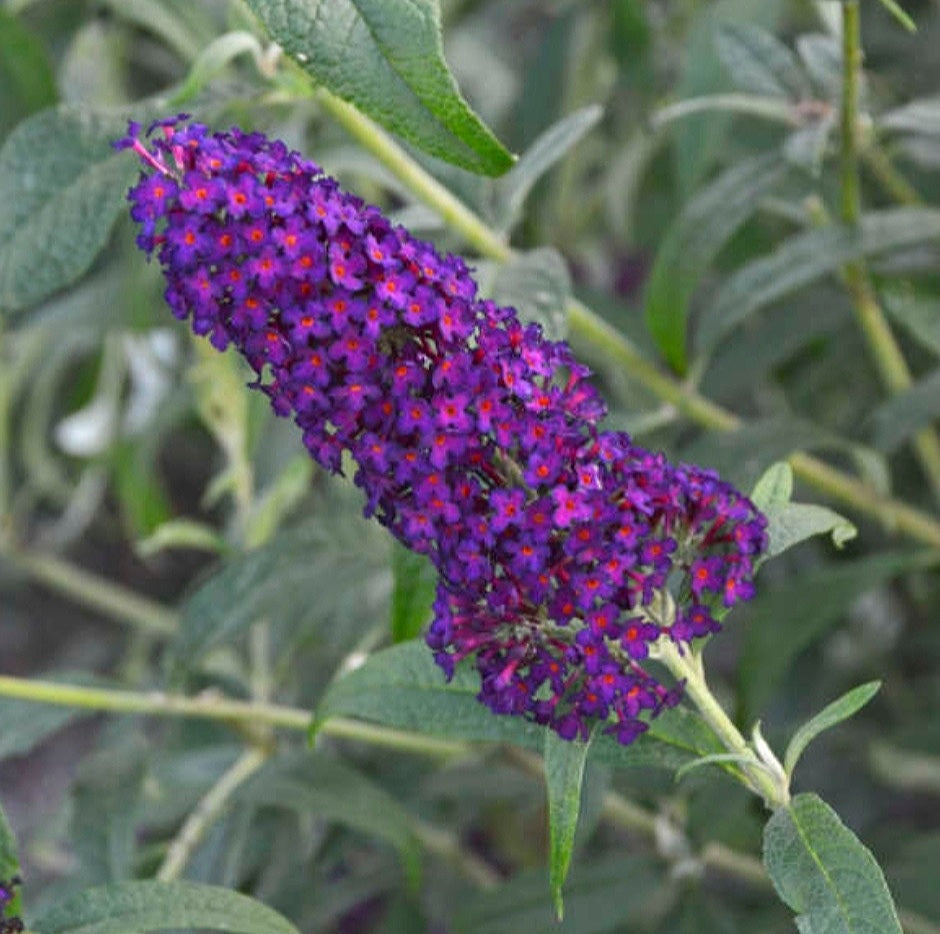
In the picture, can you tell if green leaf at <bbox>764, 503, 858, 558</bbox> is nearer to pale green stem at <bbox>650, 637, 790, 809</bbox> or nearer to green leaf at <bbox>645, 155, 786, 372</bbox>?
pale green stem at <bbox>650, 637, 790, 809</bbox>

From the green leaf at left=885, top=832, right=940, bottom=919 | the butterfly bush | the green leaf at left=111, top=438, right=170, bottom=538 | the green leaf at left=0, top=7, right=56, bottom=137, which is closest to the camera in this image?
the butterfly bush

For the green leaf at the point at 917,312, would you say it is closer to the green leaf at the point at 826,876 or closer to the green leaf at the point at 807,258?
the green leaf at the point at 807,258

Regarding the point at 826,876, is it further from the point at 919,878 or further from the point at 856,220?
the point at 919,878

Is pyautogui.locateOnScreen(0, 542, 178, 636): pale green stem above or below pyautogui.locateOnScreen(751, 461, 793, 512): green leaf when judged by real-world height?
below

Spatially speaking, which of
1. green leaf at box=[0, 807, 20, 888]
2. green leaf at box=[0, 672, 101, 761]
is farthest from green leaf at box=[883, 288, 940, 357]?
green leaf at box=[0, 807, 20, 888]

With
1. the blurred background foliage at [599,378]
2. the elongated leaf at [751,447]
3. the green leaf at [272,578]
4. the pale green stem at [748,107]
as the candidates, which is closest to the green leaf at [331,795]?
the blurred background foliage at [599,378]

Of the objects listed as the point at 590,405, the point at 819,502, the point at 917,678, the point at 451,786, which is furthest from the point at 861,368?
the point at 590,405

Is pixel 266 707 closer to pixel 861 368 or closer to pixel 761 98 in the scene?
pixel 761 98
